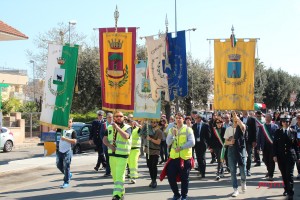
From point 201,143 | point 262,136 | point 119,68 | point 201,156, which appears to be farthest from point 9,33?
point 262,136

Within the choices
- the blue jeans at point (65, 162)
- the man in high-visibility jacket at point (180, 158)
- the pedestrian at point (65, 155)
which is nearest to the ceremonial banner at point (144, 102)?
the pedestrian at point (65, 155)

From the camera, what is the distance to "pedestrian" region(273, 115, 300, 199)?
1012 centimetres

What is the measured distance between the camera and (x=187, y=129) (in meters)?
9.98

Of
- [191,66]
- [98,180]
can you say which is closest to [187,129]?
[98,180]

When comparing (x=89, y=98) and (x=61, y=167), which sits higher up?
(x=89, y=98)

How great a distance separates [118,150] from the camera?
9.73 m

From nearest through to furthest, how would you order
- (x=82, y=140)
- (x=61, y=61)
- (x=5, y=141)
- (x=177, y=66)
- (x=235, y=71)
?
(x=177, y=66)
(x=61, y=61)
(x=235, y=71)
(x=82, y=140)
(x=5, y=141)

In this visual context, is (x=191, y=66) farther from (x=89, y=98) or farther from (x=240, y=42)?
(x=240, y=42)

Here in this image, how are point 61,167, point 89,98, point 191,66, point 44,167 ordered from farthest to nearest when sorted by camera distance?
point 191,66 < point 89,98 < point 44,167 < point 61,167

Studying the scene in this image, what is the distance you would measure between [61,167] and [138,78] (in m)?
3.97

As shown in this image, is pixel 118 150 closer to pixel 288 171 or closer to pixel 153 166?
pixel 153 166

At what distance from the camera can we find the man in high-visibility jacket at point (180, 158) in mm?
9680

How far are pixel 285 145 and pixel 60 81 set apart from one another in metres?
6.57

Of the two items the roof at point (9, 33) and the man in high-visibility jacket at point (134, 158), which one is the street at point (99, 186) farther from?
the roof at point (9, 33)
